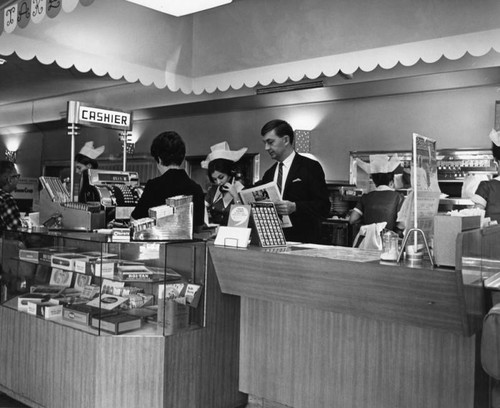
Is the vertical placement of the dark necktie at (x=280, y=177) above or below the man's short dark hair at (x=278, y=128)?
below

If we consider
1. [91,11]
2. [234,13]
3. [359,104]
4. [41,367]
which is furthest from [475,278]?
[359,104]

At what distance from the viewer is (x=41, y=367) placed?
304cm

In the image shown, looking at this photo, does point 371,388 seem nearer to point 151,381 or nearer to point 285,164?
point 151,381

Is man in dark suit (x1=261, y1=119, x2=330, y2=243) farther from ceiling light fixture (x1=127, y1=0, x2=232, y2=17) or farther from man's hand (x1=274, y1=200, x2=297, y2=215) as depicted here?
ceiling light fixture (x1=127, y1=0, x2=232, y2=17)

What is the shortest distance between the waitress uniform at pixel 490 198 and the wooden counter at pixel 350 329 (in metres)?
2.04

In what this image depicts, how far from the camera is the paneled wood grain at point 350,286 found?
2.12 metres

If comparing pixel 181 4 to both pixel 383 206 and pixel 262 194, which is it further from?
pixel 383 206

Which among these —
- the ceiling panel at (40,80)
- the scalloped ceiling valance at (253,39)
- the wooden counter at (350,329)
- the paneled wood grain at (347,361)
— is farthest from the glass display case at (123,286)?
the ceiling panel at (40,80)

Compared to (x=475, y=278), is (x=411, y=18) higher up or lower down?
higher up

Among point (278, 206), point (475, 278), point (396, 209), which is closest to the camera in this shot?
point (475, 278)

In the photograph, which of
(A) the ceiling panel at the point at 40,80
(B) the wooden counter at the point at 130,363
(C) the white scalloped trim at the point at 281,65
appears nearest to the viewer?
(B) the wooden counter at the point at 130,363

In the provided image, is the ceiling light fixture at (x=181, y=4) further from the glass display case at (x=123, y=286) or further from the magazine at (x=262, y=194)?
the glass display case at (x=123, y=286)

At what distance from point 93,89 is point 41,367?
26.2ft

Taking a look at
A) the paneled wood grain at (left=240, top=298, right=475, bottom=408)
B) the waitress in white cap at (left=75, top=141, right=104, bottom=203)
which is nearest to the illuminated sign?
the waitress in white cap at (left=75, top=141, right=104, bottom=203)
